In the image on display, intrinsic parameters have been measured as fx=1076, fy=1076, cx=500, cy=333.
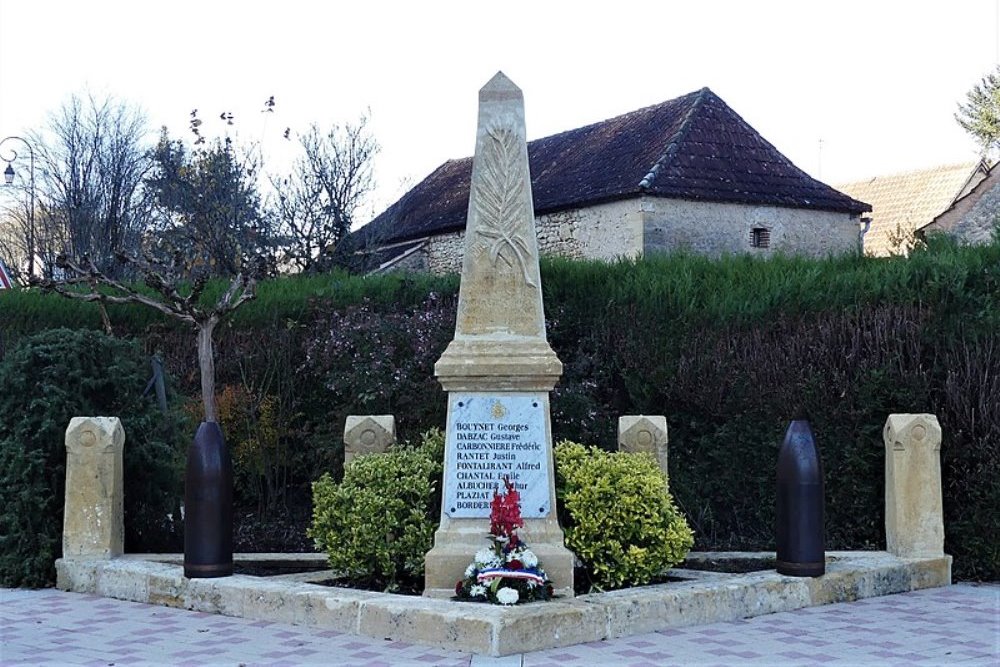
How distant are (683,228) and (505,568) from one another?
13310mm

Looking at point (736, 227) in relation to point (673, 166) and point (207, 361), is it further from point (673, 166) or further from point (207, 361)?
point (207, 361)

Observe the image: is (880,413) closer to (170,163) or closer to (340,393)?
(340,393)

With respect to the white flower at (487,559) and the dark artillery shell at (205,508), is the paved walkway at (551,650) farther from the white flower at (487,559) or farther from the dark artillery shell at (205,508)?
the white flower at (487,559)

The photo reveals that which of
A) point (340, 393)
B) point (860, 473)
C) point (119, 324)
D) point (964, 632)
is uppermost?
point (119, 324)

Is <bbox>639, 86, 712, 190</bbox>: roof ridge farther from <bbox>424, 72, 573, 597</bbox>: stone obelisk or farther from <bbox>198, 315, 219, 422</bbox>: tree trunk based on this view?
<bbox>424, 72, 573, 597</bbox>: stone obelisk

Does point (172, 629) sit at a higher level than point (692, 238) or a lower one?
lower

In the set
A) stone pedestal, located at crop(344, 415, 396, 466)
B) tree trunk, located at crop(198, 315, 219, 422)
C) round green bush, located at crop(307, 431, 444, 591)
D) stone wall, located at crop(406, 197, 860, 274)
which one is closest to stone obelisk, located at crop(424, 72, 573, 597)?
round green bush, located at crop(307, 431, 444, 591)

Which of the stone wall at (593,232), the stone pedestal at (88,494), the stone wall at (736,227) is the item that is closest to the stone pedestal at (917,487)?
the stone pedestal at (88,494)

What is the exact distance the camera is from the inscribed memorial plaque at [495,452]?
7074 mm

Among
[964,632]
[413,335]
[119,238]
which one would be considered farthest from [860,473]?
[119,238]

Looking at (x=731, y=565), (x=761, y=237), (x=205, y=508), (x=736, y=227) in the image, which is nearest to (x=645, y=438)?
(x=731, y=565)

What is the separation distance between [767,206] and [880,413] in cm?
1159

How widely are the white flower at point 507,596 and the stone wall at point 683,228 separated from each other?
1204 centimetres

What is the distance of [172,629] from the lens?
6586 millimetres
